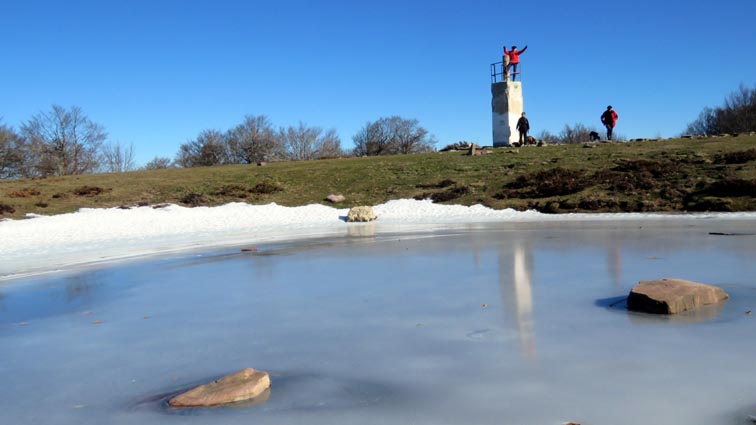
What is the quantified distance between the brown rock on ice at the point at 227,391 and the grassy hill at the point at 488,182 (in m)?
16.0

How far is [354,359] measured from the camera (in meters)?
4.02

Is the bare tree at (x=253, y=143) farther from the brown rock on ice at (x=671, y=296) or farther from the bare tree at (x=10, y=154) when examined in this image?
the brown rock on ice at (x=671, y=296)

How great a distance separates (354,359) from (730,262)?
5477 millimetres

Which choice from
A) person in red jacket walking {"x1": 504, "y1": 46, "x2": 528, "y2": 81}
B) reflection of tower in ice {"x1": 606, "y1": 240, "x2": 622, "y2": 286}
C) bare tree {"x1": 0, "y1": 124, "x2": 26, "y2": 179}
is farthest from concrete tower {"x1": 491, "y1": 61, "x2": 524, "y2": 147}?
bare tree {"x1": 0, "y1": 124, "x2": 26, "y2": 179}

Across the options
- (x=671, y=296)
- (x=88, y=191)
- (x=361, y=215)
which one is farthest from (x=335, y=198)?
(x=671, y=296)

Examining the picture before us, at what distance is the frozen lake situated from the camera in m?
3.16

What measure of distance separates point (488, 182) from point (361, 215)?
238 inches

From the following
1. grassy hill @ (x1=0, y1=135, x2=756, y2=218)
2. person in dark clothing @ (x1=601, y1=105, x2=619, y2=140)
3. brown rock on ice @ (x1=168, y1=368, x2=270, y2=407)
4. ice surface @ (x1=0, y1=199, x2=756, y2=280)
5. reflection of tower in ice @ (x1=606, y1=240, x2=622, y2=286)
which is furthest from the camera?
person in dark clothing @ (x1=601, y1=105, x2=619, y2=140)

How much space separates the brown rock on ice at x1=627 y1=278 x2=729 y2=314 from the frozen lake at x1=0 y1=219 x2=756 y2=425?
0.14 m

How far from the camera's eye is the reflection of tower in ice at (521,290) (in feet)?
14.2

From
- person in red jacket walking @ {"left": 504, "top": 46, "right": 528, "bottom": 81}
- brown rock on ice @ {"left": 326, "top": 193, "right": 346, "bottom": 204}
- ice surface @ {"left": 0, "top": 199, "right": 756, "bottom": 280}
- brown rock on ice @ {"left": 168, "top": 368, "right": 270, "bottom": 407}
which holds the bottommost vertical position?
brown rock on ice @ {"left": 168, "top": 368, "right": 270, "bottom": 407}

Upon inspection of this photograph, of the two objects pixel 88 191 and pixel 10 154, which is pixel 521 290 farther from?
pixel 10 154

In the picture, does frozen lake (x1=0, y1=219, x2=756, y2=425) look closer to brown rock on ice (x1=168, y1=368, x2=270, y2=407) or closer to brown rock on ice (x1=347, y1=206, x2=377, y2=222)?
brown rock on ice (x1=168, y1=368, x2=270, y2=407)

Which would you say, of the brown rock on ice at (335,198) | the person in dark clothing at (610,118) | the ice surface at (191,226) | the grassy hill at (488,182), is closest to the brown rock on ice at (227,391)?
the ice surface at (191,226)
